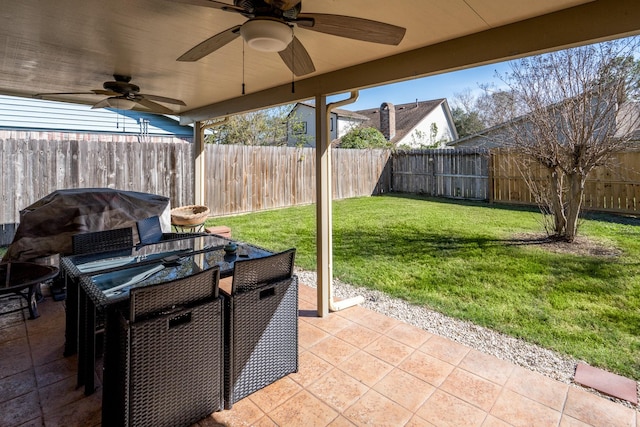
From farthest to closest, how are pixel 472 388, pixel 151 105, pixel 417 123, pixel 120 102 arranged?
pixel 417 123, pixel 151 105, pixel 120 102, pixel 472 388

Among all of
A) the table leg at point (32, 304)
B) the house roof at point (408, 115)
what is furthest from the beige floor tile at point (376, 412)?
the house roof at point (408, 115)

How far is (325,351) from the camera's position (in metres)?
2.74

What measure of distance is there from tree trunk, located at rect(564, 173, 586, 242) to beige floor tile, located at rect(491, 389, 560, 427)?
180 inches

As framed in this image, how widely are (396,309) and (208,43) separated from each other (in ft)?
9.37

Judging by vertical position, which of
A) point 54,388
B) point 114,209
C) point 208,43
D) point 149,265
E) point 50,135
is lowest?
point 54,388

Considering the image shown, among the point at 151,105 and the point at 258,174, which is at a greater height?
the point at 151,105

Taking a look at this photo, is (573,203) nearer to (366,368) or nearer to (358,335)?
(358,335)

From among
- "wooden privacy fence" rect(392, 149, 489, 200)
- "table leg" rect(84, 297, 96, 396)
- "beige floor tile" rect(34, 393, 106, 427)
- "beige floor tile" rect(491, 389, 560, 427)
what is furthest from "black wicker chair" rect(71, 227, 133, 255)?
"wooden privacy fence" rect(392, 149, 489, 200)

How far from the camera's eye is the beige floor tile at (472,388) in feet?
7.06

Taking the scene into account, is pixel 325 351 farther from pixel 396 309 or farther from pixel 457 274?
pixel 457 274

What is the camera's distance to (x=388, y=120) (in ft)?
59.8

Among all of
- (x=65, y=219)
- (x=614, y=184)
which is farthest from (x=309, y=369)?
(x=614, y=184)

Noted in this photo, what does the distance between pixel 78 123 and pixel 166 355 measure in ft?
31.0

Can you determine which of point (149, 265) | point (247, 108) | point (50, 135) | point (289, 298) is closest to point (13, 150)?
point (50, 135)
